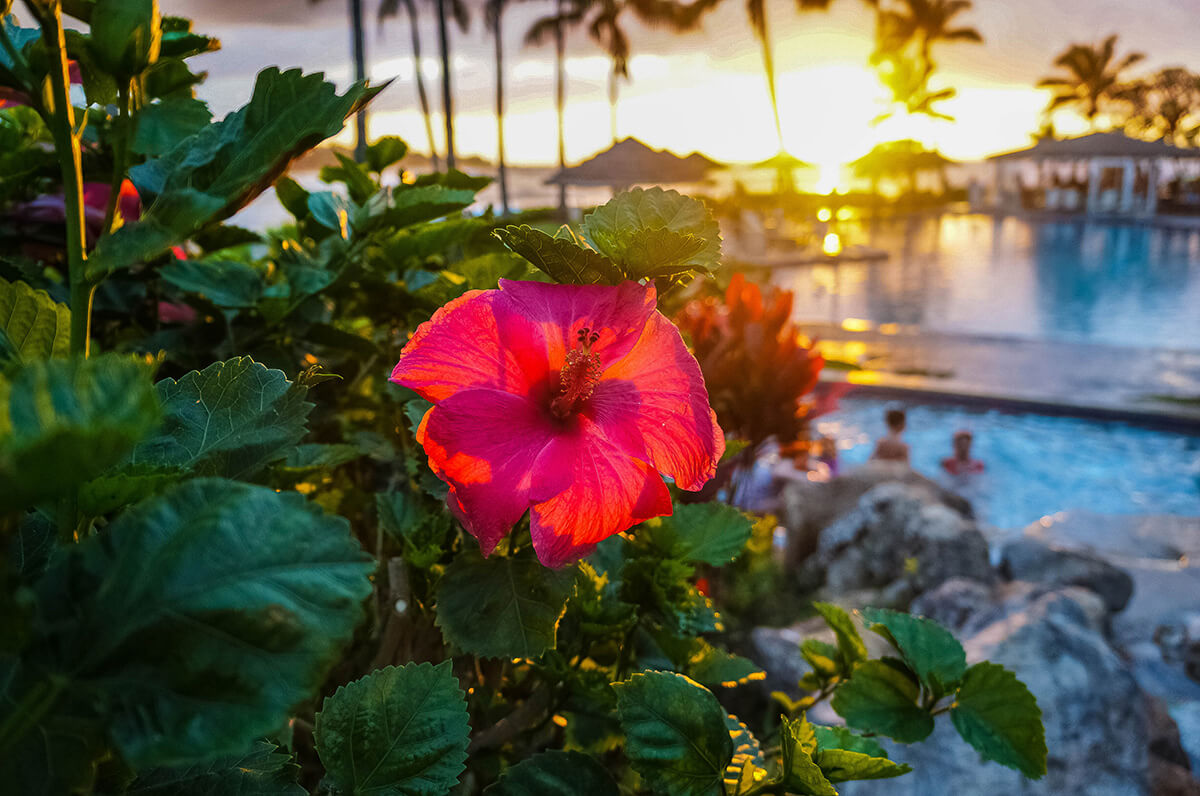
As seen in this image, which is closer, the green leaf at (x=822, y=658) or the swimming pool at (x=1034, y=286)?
the green leaf at (x=822, y=658)

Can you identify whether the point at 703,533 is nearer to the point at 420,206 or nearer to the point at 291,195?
the point at 420,206

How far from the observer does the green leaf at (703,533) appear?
983mm

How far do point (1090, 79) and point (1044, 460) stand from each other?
48560 mm

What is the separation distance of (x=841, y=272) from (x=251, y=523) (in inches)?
1042

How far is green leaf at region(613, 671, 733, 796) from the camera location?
724mm

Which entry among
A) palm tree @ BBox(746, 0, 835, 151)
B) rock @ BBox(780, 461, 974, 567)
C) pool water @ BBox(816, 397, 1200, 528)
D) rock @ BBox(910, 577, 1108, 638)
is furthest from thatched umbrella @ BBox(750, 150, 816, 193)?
rock @ BBox(910, 577, 1108, 638)

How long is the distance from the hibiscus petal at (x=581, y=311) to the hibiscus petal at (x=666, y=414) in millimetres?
15

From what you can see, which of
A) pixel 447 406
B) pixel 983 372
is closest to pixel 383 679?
pixel 447 406

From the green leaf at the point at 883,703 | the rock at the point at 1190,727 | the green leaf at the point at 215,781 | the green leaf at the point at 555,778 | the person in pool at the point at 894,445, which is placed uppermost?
the green leaf at the point at 215,781

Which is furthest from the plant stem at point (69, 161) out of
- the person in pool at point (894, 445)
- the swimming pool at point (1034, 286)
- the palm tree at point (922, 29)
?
the palm tree at point (922, 29)

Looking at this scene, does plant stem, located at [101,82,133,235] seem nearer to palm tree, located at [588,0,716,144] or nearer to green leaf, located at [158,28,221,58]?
green leaf, located at [158,28,221,58]

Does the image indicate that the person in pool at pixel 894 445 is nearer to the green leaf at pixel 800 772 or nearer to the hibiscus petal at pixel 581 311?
the green leaf at pixel 800 772

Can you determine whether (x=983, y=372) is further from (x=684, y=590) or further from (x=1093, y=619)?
(x=684, y=590)

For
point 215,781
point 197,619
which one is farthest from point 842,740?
point 197,619
